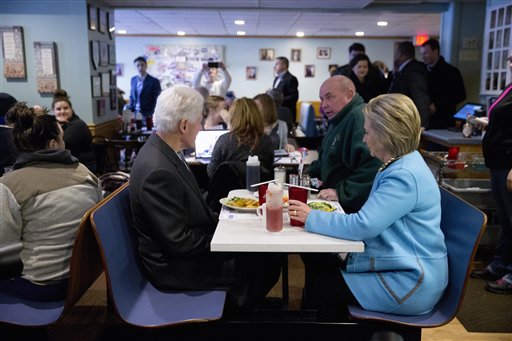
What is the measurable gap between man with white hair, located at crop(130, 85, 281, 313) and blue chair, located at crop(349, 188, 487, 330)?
19.1 inches

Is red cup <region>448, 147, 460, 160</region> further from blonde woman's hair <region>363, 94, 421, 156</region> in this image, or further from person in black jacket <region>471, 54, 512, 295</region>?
blonde woman's hair <region>363, 94, 421, 156</region>

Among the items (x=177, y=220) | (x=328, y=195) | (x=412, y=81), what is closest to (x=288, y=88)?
(x=412, y=81)

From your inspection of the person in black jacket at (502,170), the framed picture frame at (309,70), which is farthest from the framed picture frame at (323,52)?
the person in black jacket at (502,170)

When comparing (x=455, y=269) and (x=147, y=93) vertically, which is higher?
(x=147, y=93)

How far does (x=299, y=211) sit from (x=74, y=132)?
263 centimetres

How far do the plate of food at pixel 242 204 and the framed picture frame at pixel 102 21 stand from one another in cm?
480

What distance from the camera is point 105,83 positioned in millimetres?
6367

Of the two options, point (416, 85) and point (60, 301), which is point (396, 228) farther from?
point (416, 85)

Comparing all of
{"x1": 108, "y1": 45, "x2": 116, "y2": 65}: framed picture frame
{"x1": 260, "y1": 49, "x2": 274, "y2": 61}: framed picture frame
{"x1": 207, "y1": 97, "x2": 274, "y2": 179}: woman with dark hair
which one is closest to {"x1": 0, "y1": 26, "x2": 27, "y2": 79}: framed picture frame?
{"x1": 108, "y1": 45, "x2": 116, "y2": 65}: framed picture frame

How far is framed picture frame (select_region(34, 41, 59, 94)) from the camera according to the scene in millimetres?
5613

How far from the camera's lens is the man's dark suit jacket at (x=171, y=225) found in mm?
1709

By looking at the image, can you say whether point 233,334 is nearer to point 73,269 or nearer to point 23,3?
point 73,269

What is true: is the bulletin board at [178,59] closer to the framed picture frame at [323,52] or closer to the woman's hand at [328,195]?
the framed picture frame at [323,52]

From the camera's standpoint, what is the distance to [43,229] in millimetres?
1758
